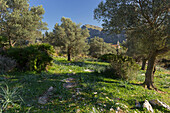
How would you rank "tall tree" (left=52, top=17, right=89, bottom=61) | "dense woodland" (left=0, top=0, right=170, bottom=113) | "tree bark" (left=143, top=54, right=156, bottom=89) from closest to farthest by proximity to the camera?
"dense woodland" (left=0, top=0, right=170, bottom=113), "tree bark" (left=143, top=54, right=156, bottom=89), "tall tree" (left=52, top=17, right=89, bottom=61)

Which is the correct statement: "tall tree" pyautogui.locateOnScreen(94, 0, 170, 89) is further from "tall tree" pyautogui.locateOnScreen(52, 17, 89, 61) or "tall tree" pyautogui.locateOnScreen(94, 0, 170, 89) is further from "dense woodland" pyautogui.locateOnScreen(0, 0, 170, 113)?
"tall tree" pyautogui.locateOnScreen(52, 17, 89, 61)

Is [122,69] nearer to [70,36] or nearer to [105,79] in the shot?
[105,79]

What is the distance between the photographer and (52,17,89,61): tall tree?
16.0 m

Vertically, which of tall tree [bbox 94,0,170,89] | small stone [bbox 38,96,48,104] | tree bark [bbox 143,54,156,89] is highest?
tall tree [bbox 94,0,170,89]

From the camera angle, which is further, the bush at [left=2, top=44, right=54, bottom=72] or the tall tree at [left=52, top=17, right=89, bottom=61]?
the tall tree at [left=52, top=17, right=89, bottom=61]

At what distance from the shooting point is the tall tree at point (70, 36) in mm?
15970

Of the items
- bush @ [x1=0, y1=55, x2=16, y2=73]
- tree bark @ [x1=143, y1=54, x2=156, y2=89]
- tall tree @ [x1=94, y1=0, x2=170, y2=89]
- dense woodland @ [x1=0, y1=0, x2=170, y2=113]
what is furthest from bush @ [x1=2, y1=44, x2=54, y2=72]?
tree bark @ [x1=143, y1=54, x2=156, y2=89]

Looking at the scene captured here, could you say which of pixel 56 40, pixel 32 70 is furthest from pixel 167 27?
pixel 56 40

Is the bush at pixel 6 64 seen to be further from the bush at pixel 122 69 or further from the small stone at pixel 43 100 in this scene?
A: the bush at pixel 122 69

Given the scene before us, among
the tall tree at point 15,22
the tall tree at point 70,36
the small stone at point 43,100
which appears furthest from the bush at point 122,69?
the tall tree at point 15,22

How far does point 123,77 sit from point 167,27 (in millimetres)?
4935

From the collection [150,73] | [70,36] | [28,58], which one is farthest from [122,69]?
[70,36]

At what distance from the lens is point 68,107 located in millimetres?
3441

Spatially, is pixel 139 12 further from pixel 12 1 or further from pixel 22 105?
pixel 12 1
